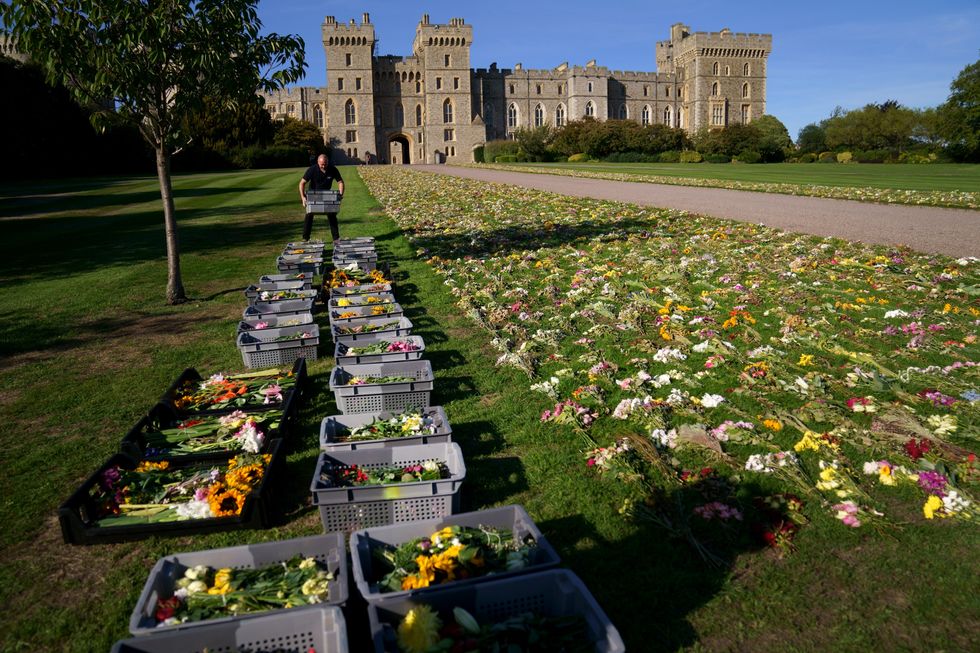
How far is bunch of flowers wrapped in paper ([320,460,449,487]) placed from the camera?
3.75 meters

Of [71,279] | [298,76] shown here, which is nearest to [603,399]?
[298,76]

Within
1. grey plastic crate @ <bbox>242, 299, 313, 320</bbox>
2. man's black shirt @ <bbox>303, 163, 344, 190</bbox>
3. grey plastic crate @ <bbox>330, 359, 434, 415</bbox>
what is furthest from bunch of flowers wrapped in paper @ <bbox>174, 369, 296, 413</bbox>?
man's black shirt @ <bbox>303, 163, 344, 190</bbox>

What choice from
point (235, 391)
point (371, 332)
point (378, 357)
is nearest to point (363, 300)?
point (371, 332)

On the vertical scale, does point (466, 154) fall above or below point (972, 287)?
above

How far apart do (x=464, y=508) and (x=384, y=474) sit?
52cm

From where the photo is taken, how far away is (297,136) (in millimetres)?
68125

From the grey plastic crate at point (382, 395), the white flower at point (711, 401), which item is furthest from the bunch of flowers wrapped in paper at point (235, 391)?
the white flower at point (711, 401)

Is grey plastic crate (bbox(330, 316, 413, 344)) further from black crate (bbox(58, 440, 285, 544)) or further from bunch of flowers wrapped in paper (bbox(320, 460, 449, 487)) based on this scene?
black crate (bbox(58, 440, 285, 544))

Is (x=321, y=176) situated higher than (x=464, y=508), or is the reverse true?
(x=321, y=176)

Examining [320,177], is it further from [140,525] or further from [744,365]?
[140,525]

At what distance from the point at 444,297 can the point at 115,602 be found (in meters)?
6.20

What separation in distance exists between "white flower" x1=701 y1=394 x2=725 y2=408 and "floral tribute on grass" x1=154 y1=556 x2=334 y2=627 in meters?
3.16

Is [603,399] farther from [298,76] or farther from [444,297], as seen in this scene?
[298,76]

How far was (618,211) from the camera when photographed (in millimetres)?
17609
